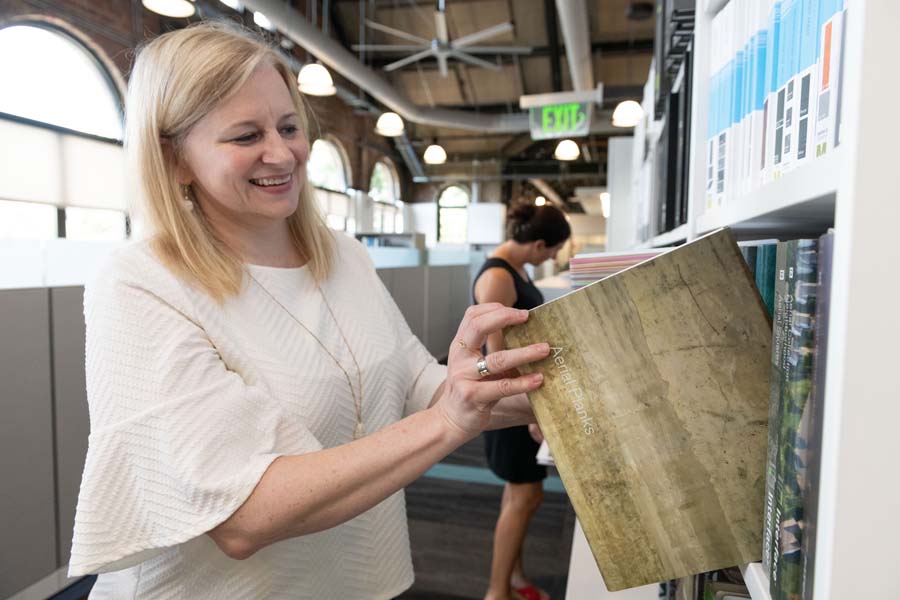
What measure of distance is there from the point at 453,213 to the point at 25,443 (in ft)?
55.1

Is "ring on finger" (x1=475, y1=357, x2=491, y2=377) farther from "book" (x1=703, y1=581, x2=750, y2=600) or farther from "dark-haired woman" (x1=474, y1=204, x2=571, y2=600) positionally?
"dark-haired woman" (x1=474, y1=204, x2=571, y2=600)

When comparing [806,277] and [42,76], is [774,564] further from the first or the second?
[42,76]

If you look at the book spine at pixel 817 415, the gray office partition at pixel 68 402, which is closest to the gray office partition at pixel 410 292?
the gray office partition at pixel 68 402

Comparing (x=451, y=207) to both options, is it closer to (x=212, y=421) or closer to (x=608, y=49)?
(x=608, y=49)

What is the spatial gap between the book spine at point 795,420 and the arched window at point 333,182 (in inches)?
525

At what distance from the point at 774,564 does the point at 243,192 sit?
36.4 inches

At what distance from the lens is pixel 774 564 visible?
0.55m

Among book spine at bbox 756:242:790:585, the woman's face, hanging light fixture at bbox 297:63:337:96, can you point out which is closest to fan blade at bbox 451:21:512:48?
hanging light fixture at bbox 297:63:337:96

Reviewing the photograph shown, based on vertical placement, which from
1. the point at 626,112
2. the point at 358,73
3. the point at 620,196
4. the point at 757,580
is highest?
the point at 358,73

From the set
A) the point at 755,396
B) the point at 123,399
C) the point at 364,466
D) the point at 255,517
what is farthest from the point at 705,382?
the point at 123,399

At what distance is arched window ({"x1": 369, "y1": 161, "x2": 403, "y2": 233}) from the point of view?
1678 centimetres

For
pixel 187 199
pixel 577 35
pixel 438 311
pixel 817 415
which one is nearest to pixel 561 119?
pixel 577 35

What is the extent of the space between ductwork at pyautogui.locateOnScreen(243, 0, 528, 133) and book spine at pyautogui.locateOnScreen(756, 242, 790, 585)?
7709 mm

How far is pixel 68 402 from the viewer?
2.69 metres
